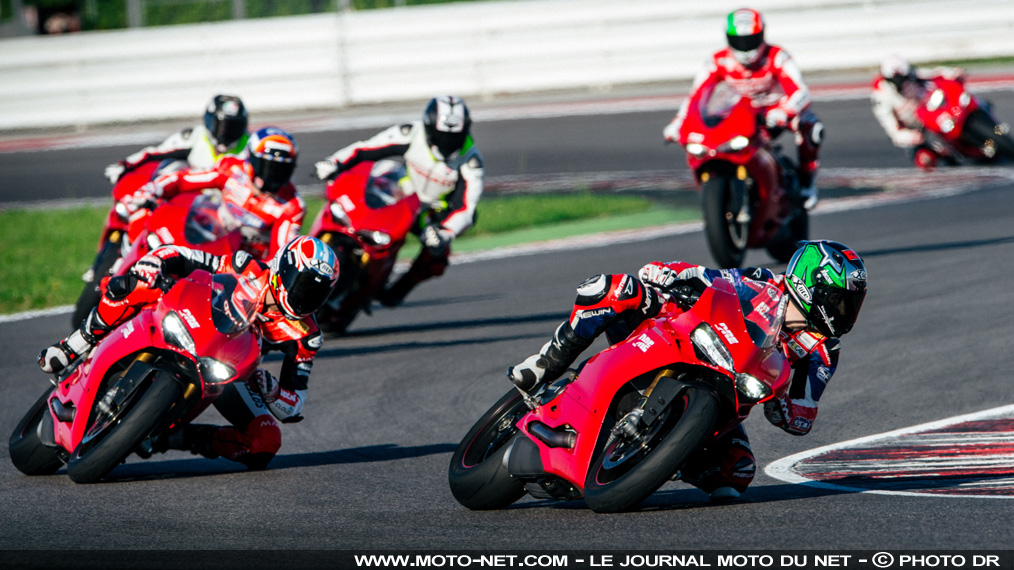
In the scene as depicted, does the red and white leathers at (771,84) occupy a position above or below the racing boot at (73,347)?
above

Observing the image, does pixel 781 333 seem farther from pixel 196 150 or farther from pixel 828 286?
pixel 196 150

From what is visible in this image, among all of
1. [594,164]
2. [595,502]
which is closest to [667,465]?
[595,502]

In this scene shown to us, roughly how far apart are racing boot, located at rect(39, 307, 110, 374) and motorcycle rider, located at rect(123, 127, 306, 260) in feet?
9.51

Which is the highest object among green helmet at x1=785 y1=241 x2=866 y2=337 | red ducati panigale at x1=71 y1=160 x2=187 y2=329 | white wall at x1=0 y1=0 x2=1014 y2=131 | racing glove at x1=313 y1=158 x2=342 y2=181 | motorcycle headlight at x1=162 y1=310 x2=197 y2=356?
green helmet at x1=785 y1=241 x2=866 y2=337

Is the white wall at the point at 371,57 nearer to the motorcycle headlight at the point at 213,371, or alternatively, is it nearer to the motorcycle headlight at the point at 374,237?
the motorcycle headlight at the point at 374,237

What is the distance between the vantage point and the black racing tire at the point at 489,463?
5691 mm

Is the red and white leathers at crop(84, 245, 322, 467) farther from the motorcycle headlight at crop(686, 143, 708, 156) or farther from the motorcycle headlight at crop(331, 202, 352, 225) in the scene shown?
the motorcycle headlight at crop(686, 143, 708, 156)

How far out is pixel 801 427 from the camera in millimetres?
5836

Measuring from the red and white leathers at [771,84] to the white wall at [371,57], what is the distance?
33.1 ft

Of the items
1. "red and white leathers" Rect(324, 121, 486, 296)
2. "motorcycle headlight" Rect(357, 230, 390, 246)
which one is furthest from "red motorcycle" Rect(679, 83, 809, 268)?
"motorcycle headlight" Rect(357, 230, 390, 246)

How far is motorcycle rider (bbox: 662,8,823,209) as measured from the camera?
1155 cm

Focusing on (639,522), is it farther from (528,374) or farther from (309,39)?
(309,39)

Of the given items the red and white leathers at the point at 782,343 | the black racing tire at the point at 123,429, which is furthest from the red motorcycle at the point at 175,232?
the red and white leathers at the point at 782,343

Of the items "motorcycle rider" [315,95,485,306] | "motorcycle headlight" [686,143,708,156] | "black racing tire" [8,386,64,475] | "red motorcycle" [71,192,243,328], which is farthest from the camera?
"motorcycle headlight" [686,143,708,156]
